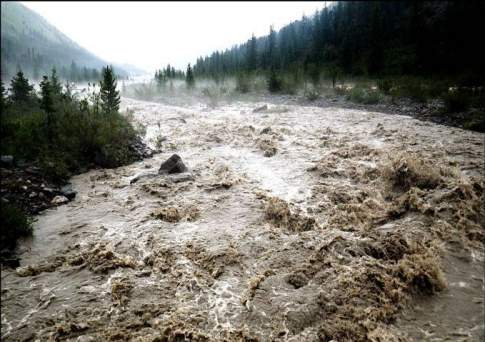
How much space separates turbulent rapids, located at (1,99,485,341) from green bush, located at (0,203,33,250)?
13.2 inches

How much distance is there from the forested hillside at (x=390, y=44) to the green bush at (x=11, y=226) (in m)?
29.1

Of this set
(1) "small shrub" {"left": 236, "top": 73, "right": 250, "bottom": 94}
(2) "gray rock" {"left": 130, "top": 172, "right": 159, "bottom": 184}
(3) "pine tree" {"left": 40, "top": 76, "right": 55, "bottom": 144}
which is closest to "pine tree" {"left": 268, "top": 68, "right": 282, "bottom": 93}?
(1) "small shrub" {"left": 236, "top": 73, "right": 250, "bottom": 94}

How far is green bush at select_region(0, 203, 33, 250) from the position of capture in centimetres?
773

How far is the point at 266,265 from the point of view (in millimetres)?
7070

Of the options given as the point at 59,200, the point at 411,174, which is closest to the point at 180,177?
the point at 59,200

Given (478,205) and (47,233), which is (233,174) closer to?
(47,233)

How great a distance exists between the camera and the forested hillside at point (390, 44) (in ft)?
109

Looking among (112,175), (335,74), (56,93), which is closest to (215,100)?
(335,74)

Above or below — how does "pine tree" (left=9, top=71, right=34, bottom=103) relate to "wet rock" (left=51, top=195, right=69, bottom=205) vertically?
above

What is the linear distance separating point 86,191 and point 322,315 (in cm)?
912

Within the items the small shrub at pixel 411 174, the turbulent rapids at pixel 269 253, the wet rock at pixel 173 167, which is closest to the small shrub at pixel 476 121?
the turbulent rapids at pixel 269 253

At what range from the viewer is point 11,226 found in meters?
7.99

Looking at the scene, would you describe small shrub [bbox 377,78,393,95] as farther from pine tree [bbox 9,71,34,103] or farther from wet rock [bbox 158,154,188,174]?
pine tree [bbox 9,71,34,103]

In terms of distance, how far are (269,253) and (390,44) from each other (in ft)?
186
